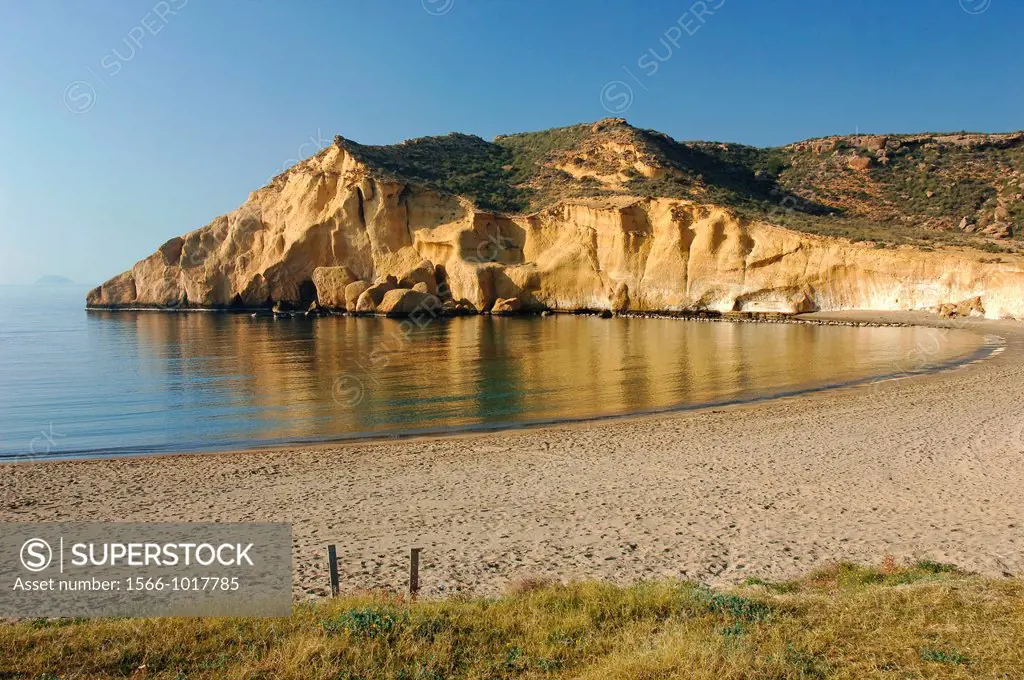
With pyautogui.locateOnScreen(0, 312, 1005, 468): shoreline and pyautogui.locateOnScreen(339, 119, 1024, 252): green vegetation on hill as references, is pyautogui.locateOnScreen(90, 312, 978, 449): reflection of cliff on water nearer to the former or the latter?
pyautogui.locateOnScreen(0, 312, 1005, 468): shoreline

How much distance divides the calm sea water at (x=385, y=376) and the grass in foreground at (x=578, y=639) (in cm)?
1178

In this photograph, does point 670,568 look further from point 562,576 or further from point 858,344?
point 858,344

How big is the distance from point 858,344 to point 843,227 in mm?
19396

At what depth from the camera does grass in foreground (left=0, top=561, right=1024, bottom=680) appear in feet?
16.5

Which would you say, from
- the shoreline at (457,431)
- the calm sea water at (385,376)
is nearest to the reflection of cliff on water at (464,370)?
the calm sea water at (385,376)

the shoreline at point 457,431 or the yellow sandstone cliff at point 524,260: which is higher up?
the yellow sandstone cliff at point 524,260

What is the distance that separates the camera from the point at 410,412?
20.0 m

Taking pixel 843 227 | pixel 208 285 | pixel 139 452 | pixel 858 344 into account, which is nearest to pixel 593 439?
pixel 139 452

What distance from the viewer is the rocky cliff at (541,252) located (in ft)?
151

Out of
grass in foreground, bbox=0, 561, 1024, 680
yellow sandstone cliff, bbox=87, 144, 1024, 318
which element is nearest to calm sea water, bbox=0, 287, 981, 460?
yellow sandstone cliff, bbox=87, 144, 1024, 318

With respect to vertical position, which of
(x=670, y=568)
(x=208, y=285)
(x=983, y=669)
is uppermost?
(x=208, y=285)

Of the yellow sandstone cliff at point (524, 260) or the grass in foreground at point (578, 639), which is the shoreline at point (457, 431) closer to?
the grass in foreground at point (578, 639)

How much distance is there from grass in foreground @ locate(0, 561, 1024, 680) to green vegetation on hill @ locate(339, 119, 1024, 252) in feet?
151

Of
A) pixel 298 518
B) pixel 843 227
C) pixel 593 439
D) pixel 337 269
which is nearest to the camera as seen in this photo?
pixel 298 518
